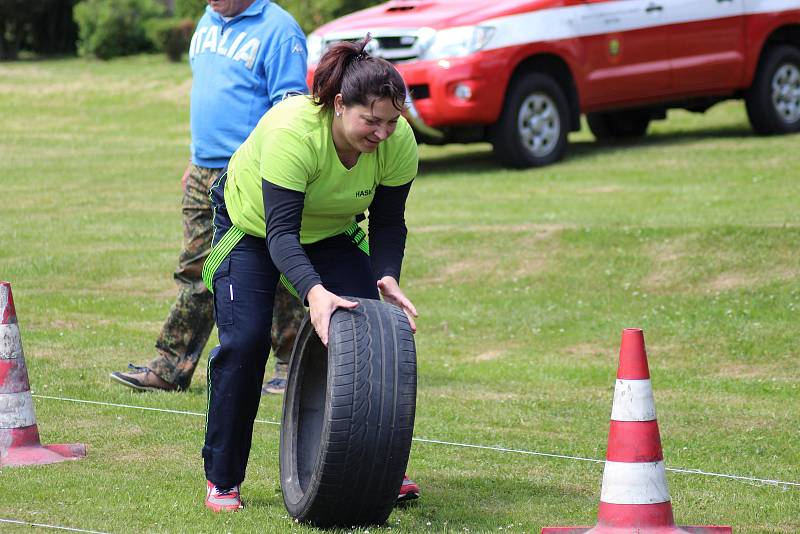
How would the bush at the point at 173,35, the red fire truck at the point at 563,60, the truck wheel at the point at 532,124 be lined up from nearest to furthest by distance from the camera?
the red fire truck at the point at 563,60 < the truck wheel at the point at 532,124 < the bush at the point at 173,35

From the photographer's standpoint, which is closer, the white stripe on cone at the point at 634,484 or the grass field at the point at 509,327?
the white stripe on cone at the point at 634,484

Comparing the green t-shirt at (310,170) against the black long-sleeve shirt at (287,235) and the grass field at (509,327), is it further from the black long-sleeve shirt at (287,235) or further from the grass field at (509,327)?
the grass field at (509,327)

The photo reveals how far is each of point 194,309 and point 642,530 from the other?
322 centimetres

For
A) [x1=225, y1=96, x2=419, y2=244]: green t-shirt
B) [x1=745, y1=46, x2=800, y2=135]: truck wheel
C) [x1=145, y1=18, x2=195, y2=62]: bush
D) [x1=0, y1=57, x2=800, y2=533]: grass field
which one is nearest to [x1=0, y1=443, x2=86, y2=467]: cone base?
[x1=0, y1=57, x2=800, y2=533]: grass field

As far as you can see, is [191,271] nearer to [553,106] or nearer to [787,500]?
[787,500]

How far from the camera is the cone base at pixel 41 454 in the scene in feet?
19.2

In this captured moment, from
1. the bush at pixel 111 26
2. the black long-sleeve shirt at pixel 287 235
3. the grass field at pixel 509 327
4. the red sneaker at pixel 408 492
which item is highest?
the black long-sleeve shirt at pixel 287 235

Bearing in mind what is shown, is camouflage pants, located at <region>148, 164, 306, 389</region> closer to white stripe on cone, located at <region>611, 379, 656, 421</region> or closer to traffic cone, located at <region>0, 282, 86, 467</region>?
traffic cone, located at <region>0, 282, 86, 467</region>

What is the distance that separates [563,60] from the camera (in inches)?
578

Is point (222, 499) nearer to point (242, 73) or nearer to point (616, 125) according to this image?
point (242, 73)

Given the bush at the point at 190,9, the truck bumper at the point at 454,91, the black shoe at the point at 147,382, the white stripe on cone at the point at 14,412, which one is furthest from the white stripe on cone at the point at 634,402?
the bush at the point at 190,9

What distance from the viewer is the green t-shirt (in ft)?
15.8

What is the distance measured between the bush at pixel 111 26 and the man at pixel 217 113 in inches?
1114

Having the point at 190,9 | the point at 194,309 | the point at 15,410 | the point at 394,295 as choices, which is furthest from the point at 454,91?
the point at 190,9
